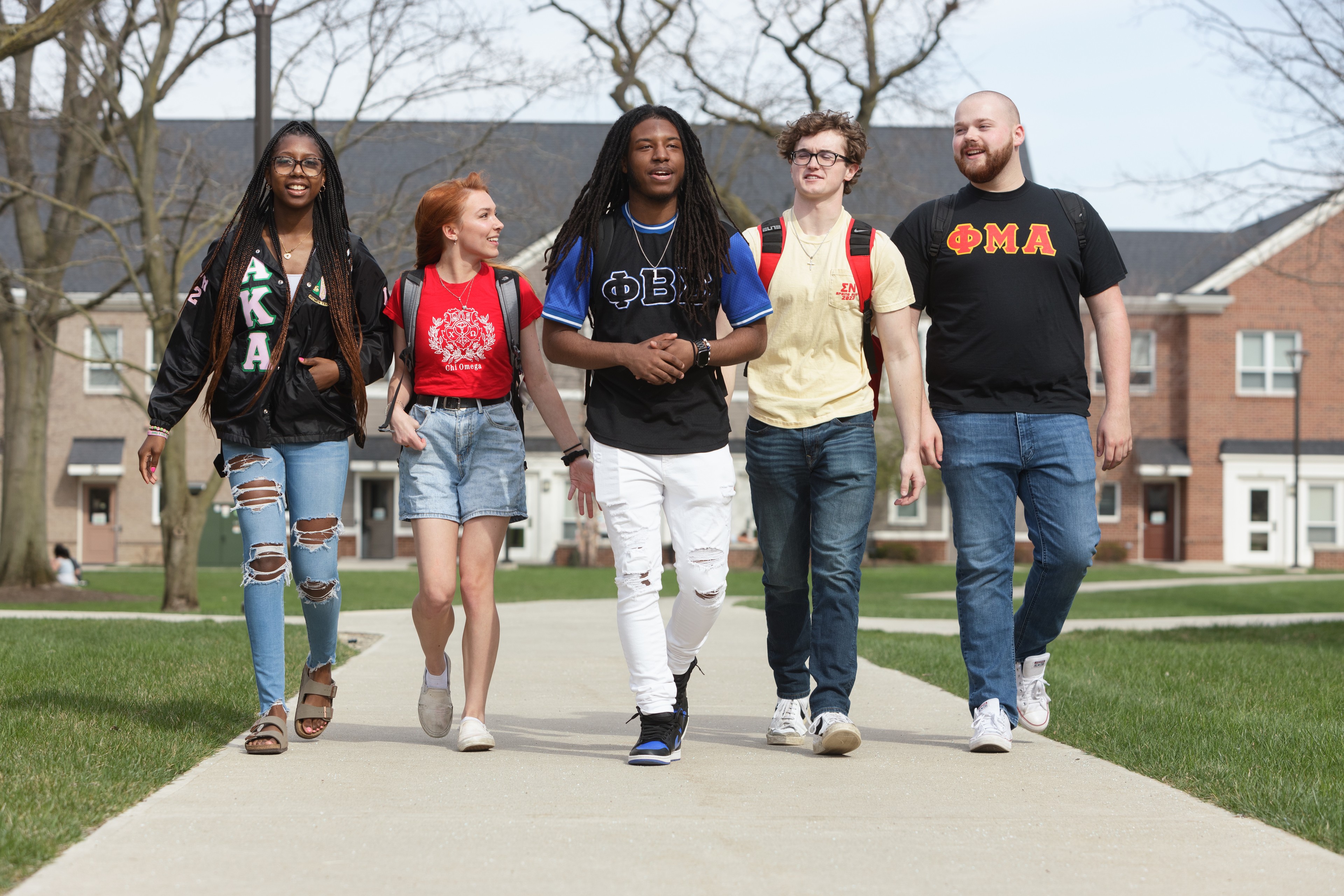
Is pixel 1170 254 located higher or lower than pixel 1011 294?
higher

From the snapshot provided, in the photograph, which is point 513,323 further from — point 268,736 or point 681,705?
point 268,736

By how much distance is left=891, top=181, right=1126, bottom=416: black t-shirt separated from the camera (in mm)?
5227

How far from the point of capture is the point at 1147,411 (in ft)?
128

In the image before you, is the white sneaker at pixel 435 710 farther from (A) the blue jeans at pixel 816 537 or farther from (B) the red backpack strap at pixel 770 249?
(B) the red backpack strap at pixel 770 249

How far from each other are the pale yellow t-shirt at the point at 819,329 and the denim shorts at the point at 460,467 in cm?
94

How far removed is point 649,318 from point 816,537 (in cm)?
100

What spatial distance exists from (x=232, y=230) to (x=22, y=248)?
60.3ft

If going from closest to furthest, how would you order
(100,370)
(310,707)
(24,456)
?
(310,707), (24,456), (100,370)

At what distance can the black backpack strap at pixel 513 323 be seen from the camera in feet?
17.2

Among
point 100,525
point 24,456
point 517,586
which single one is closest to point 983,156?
point 517,586

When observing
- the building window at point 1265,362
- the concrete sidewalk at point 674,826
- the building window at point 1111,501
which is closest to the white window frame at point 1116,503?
the building window at point 1111,501

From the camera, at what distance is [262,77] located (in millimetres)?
12273

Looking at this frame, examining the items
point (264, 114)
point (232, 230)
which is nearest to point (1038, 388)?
point (232, 230)

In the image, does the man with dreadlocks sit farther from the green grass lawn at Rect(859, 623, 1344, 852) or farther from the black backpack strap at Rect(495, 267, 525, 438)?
the green grass lawn at Rect(859, 623, 1344, 852)
